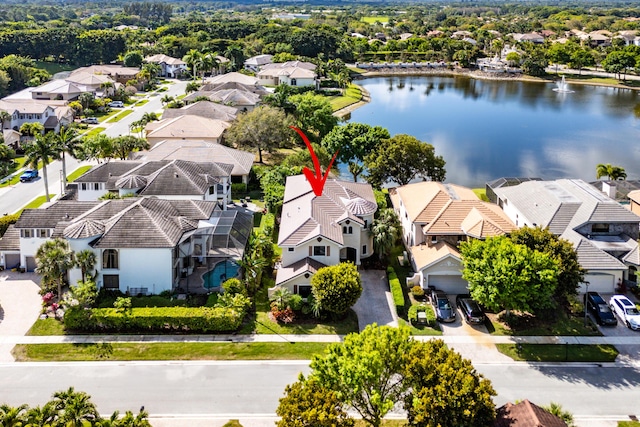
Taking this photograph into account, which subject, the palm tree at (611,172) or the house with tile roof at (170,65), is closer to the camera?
the palm tree at (611,172)

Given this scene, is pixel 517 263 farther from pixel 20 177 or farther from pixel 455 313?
pixel 20 177

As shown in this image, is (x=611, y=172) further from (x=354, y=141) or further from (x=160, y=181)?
(x=160, y=181)

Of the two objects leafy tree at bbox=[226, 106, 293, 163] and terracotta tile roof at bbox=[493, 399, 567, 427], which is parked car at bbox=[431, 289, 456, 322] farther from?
leafy tree at bbox=[226, 106, 293, 163]

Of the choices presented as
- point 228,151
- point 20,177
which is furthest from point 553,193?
point 20,177

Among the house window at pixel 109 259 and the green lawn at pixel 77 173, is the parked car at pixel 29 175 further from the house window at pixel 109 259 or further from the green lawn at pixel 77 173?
the house window at pixel 109 259

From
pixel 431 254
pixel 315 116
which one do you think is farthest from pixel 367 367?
pixel 315 116

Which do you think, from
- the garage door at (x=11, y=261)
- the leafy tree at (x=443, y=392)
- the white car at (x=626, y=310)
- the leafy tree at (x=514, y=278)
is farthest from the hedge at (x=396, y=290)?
the garage door at (x=11, y=261)
